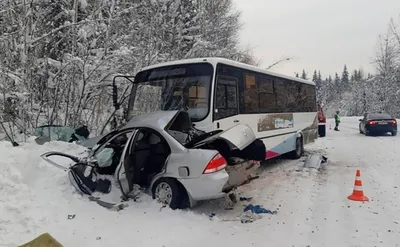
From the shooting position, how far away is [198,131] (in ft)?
23.0

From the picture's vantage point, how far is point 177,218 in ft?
18.3

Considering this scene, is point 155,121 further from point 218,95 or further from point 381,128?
point 381,128

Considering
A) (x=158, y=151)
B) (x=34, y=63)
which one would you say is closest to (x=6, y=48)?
(x=34, y=63)

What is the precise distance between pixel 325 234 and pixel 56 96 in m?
9.53

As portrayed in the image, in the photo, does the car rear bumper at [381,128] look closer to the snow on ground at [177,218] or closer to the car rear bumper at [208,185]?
the snow on ground at [177,218]

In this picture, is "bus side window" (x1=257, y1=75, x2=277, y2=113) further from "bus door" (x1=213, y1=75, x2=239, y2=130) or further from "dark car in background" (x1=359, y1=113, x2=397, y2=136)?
"dark car in background" (x1=359, y1=113, x2=397, y2=136)

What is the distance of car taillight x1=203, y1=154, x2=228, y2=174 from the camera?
5.65 m

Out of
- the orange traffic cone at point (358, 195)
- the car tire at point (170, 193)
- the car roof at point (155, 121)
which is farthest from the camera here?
the orange traffic cone at point (358, 195)

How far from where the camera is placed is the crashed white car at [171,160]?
577cm

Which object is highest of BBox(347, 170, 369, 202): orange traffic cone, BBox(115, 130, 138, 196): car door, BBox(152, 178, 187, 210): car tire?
BBox(115, 130, 138, 196): car door

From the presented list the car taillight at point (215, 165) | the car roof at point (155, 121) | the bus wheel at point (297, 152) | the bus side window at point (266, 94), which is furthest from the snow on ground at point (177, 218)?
the bus wheel at point (297, 152)

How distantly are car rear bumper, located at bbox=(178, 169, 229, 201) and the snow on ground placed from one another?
1.31 ft

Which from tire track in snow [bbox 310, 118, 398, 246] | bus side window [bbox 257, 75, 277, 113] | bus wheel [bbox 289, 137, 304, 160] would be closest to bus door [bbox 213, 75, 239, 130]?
bus side window [bbox 257, 75, 277, 113]

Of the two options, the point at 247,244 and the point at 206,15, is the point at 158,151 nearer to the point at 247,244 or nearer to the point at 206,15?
the point at 247,244
